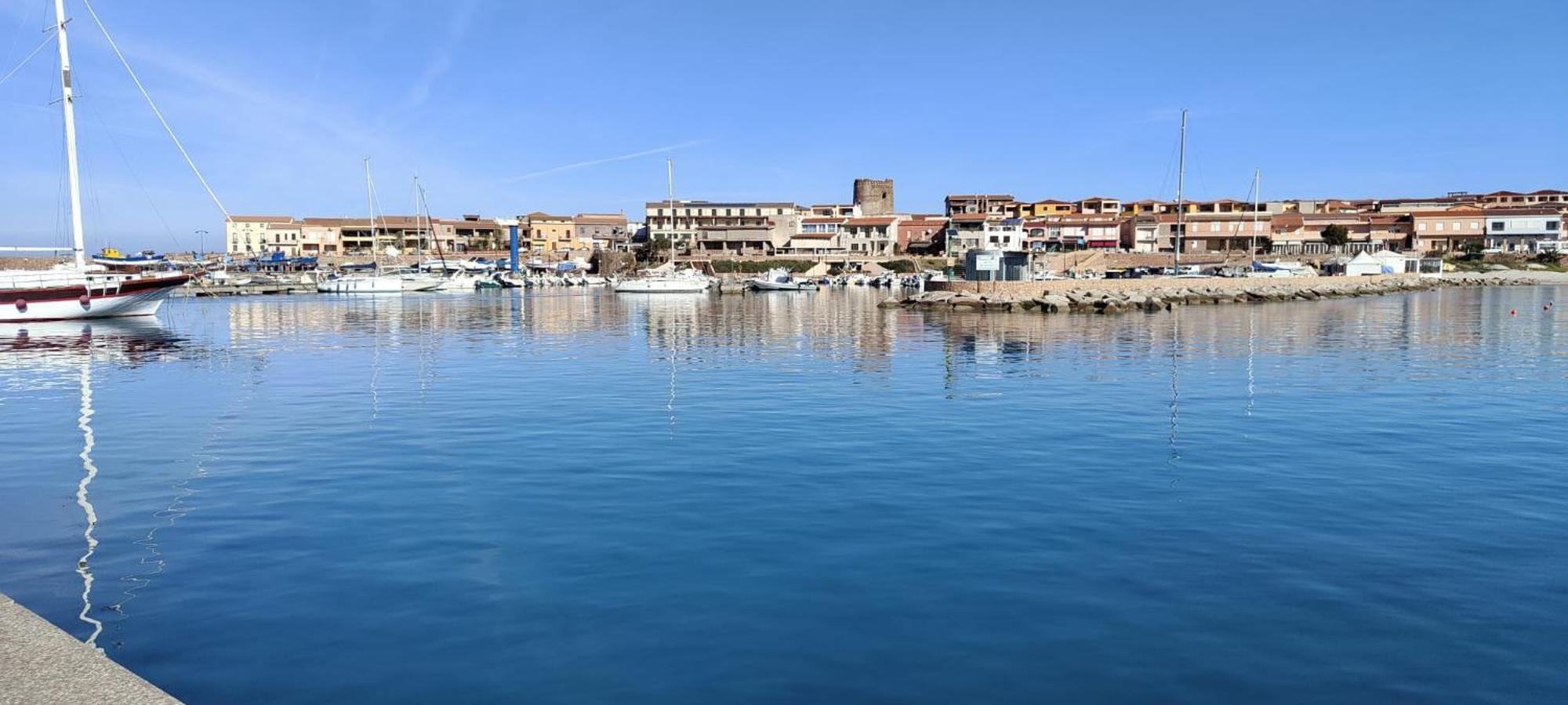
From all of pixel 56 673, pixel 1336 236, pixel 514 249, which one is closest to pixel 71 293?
pixel 56 673

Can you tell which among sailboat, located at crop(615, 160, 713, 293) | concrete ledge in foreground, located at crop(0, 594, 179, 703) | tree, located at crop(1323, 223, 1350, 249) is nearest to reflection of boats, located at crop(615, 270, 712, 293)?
sailboat, located at crop(615, 160, 713, 293)

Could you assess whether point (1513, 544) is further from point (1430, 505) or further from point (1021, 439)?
point (1021, 439)

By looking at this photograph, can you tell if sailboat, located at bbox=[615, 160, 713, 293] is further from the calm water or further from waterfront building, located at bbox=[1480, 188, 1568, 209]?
waterfront building, located at bbox=[1480, 188, 1568, 209]

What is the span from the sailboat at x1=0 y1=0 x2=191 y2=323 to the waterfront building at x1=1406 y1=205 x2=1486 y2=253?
127 meters

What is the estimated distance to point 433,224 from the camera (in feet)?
483

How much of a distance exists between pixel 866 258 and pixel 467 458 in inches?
4514

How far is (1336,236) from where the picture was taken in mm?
117188

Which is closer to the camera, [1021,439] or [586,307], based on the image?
[1021,439]

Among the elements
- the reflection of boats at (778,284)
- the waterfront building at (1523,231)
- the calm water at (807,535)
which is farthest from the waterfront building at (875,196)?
the calm water at (807,535)

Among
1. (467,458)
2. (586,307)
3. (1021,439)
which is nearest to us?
(467,458)

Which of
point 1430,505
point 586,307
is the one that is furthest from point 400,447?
point 586,307

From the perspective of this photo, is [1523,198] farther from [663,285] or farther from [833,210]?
[663,285]

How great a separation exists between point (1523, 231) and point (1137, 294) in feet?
277

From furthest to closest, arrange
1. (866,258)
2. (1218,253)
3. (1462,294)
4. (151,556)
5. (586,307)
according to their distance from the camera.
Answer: (866,258) → (1218,253) → (1462,294) → (586,307) → (151,556)
